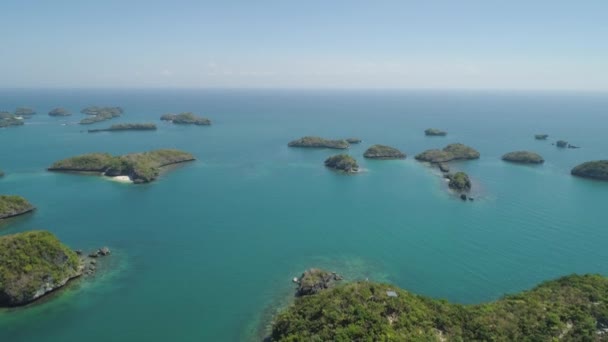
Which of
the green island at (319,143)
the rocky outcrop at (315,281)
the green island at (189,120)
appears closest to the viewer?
the rocky outcrop at (315,281)

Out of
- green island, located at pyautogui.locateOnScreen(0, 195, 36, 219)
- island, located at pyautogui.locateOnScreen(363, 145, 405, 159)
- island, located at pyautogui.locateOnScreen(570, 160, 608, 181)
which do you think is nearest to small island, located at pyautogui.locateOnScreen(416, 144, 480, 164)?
island, located at pyautogui.locateOnScreen(363, 145, 405, 159)

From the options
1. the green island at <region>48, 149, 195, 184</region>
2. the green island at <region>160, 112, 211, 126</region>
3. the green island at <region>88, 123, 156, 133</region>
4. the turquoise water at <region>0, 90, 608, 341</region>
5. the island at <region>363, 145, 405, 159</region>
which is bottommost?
the turquoise water at <region>0, 90, 608, 341</region>

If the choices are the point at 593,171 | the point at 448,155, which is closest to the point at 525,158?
the point at 593,171

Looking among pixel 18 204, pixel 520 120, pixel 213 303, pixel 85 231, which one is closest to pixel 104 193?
pixel 18 204

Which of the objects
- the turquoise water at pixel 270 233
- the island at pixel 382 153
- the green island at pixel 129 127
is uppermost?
the green island at pixel 129 127

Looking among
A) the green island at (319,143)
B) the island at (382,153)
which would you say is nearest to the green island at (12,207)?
the green island at (319,143)

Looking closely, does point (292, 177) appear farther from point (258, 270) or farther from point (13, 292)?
point (13, 292)

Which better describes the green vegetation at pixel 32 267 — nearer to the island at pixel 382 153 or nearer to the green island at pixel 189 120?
the island at pixel 382 153

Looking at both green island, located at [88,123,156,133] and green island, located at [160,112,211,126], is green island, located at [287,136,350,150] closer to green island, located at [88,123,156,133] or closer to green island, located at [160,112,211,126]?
green island, located at [160,112,211,126]
